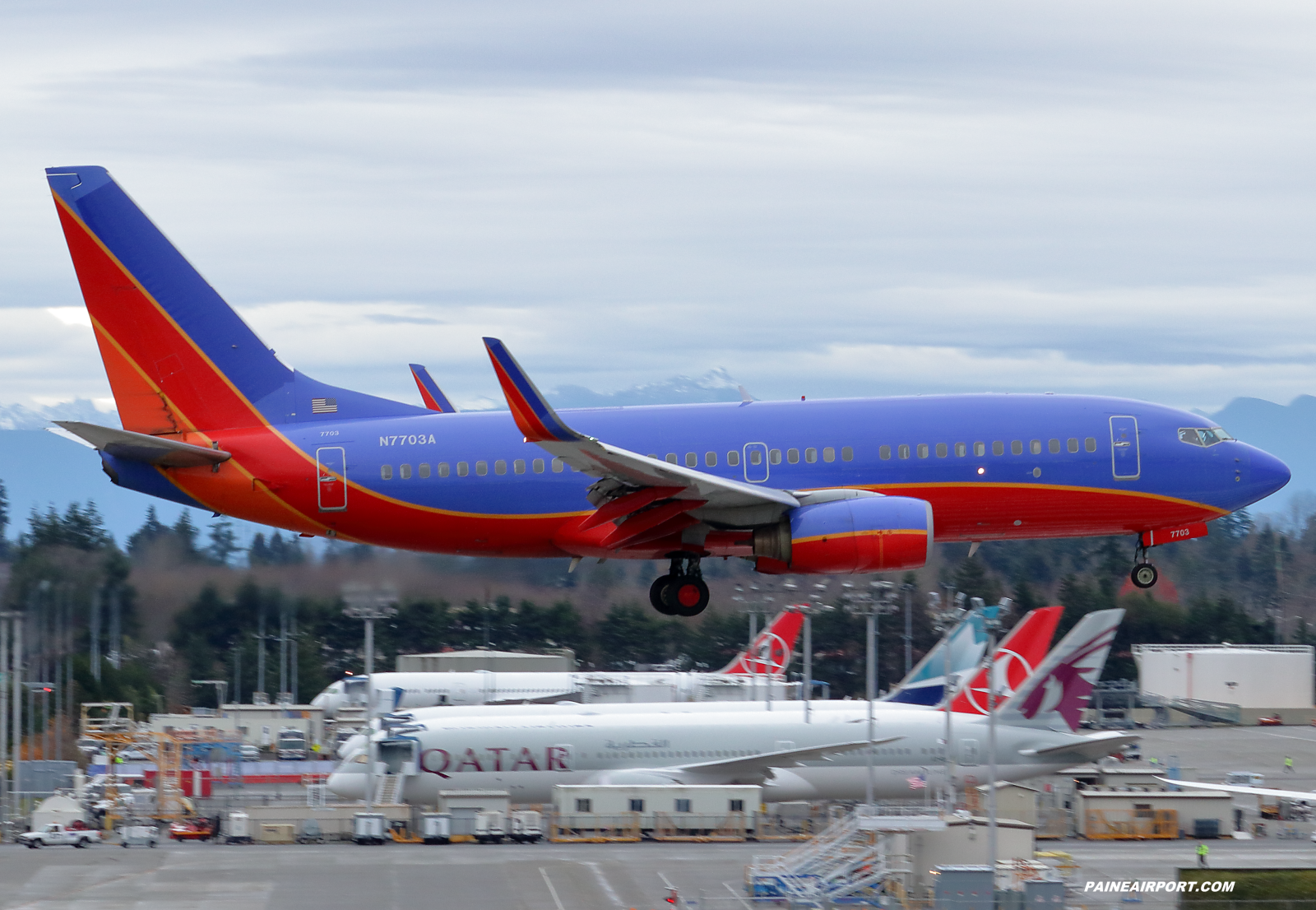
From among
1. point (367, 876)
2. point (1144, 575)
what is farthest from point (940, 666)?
point (367, 876)

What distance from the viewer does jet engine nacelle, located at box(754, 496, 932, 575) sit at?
130ft

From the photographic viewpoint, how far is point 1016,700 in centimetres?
5641

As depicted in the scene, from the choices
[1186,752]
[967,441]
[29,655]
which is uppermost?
[967,441]

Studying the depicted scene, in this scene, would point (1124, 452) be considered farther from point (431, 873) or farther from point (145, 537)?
point (145, 537)

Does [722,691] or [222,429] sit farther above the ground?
[222,429]

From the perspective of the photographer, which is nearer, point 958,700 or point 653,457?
point 653,457

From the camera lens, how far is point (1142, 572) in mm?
43875

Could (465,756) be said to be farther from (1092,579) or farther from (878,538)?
(1092,579)

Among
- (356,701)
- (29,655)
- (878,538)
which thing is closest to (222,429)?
(878,538)

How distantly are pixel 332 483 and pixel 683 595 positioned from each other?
29.5ft

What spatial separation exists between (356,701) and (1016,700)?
37479 mm

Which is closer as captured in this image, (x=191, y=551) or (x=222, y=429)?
(x=222, y=429)

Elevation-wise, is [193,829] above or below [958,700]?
below

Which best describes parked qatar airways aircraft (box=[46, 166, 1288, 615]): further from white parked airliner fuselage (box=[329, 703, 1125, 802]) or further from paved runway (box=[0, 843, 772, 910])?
white parked airliner fuselage (box=[329, 703, 1125, 802])
